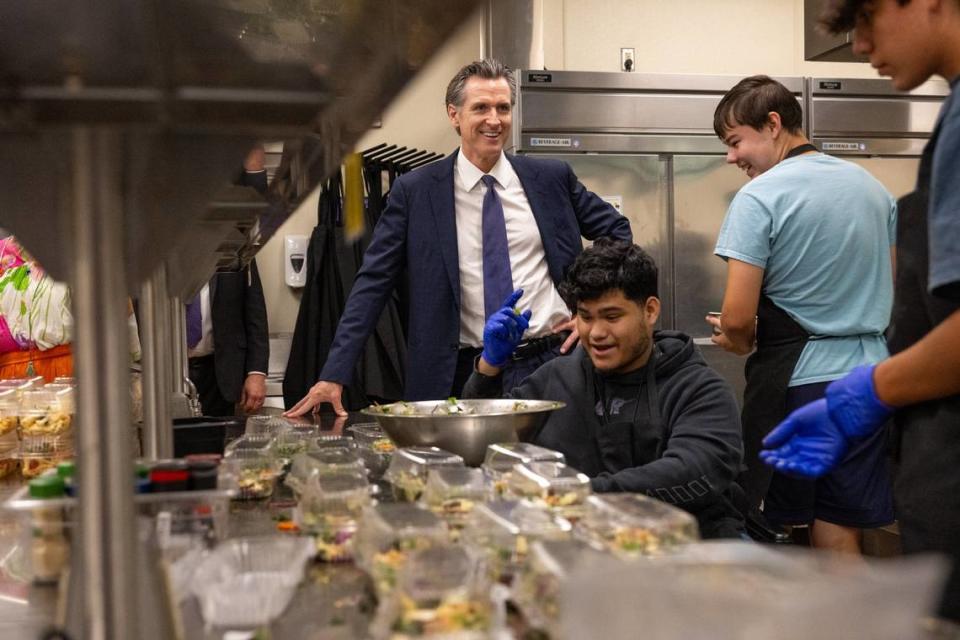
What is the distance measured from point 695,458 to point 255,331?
Result: 313 centimetres

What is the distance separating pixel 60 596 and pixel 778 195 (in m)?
1.99

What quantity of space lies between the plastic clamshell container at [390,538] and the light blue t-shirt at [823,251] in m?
1.68

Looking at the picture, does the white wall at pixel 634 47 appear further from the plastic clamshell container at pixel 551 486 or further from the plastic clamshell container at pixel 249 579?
the plastic clamshell container at pixel 249 579

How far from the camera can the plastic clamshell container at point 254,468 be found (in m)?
1.54

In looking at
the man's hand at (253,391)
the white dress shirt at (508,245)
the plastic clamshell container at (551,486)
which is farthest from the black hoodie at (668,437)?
the man's hand at (253,391)

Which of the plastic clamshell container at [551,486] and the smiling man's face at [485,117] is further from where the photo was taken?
the smiling man's face at [485,117]

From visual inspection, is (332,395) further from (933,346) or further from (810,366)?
(933,346)

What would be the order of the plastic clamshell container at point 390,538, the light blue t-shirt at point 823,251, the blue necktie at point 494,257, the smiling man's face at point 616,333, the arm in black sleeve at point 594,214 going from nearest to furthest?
1. the plastic clamshell container at point 390,538
2. the smiling man's face at point 616,333
3. the light blue t-shirt at point 823,251
4. the blue necktie at point 494,257
5. the arm in black sleeve at point 594,214

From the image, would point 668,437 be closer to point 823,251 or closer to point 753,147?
point 823,251

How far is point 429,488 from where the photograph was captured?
126cm

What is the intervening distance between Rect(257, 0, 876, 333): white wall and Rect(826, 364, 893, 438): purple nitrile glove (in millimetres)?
3884

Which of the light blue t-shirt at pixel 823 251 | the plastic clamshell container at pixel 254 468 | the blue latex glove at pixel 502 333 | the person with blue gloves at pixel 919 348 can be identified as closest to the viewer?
the person with blue gloves at pixel 919 348

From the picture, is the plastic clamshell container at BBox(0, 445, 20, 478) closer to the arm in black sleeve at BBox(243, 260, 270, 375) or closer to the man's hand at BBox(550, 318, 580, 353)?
the man's hand at BBox(550, 318, 580, 353)

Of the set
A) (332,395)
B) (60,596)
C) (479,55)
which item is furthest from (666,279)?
(60,596)
